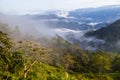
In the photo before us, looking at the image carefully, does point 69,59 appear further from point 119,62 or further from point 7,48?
point 7,48

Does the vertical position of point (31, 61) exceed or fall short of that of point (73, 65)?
it exceeds it

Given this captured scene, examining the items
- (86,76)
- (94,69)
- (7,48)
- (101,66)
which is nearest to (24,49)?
(7,48)

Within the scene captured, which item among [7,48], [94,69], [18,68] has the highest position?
[7,48]

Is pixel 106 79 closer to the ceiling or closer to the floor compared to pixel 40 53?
closer to the floor

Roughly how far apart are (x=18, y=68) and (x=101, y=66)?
285 feet

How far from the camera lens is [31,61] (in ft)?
277

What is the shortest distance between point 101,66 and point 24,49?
3382 inches

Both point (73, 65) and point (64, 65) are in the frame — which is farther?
point (73, 65)

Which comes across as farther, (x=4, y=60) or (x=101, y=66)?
(x=101, y=66)

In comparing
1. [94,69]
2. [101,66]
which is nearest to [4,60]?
[101,66]

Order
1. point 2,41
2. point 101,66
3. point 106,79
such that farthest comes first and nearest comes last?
point 101,66, point 106,79, point 2,41

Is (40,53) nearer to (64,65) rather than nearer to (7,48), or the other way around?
(7,48)

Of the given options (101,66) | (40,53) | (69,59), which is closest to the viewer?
(40,53)

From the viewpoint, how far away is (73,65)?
594ft
